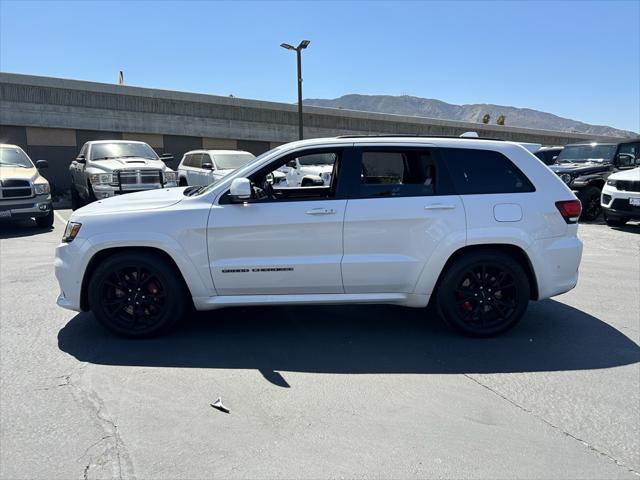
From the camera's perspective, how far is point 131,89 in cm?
2044

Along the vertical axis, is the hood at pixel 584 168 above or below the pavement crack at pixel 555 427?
above

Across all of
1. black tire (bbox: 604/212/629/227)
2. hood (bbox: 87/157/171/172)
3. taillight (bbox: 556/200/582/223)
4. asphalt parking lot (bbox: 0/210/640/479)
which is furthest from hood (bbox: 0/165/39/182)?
black tire (bbox: 604/212/629/227)

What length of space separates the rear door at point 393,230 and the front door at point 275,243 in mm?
135

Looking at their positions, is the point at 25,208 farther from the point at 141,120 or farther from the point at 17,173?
the point at 141,120

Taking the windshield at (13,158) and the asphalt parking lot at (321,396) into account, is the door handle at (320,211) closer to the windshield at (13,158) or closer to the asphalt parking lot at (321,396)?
the asphalt parking lot at (321,396)

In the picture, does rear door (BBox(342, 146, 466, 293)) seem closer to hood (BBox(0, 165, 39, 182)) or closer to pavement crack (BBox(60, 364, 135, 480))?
pavement crack (BBox(60, 364, 135, 480))

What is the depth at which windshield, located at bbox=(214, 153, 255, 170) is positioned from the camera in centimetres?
1476

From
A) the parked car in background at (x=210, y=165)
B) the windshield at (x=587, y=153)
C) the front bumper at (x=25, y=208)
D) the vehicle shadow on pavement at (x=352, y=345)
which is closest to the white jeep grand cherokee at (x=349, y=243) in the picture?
the vehicle shadow on pavement at (x=352, y=345)

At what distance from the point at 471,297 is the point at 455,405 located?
1.39m

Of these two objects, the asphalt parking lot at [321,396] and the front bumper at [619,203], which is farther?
the front bumper at [619,203]

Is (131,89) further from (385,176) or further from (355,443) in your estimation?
(355,443)

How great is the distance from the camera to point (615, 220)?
11898 millimetres

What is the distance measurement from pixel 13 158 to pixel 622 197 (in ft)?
46.6

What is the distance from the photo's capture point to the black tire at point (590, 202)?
509 inches
